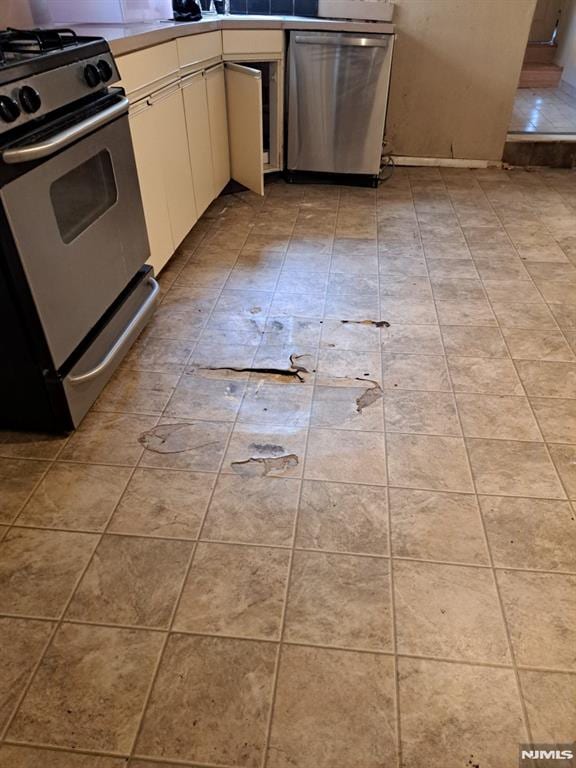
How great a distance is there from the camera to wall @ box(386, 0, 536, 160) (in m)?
3.39

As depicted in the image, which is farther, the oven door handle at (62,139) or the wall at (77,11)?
the wall at (77,11)

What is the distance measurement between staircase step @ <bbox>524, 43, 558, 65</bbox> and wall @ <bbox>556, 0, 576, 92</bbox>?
10 centimetres

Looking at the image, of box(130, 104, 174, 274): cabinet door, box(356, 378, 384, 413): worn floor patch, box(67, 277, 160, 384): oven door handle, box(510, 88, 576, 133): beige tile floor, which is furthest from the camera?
box(510, 88, 576, 133): beige tile floor

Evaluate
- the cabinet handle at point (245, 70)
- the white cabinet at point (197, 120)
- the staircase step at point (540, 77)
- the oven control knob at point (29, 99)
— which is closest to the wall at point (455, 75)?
the white cabinet at point (197, 120)

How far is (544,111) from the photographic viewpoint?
455 cm

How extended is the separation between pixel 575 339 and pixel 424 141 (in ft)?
7.63

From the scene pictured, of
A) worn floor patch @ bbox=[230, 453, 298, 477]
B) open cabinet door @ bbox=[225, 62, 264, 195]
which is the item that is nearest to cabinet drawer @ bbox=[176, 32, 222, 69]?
open cabinet door @ bbox=[225, 62, 264, 195]

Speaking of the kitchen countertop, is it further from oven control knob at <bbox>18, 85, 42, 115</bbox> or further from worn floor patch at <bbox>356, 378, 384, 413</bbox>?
worn floor patch at <bbox>356, 378, 384, 413</bbox>

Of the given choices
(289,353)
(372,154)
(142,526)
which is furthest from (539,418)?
(372,154)

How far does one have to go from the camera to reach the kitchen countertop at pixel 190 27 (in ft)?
6.11

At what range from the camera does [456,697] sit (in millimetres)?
1020

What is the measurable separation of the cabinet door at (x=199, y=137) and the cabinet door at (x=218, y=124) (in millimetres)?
68

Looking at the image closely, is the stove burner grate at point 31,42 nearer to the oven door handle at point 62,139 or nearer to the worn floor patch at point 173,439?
the oven door handle at point 62,139

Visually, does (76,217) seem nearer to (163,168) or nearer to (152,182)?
(152,182)
